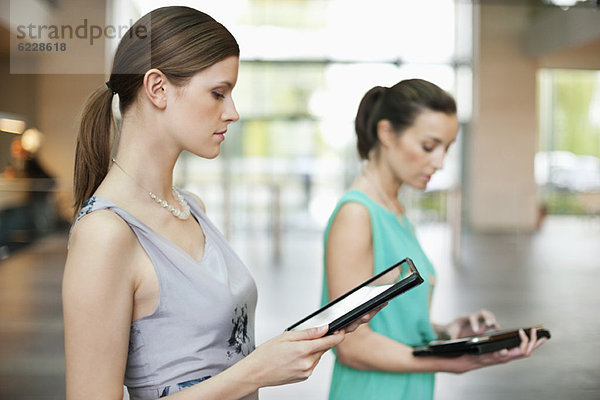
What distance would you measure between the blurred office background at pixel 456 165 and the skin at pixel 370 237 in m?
0.60

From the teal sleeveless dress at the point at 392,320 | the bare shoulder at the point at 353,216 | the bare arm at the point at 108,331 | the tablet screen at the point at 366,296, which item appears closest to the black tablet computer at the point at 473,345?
the teal sleeveless dress at the point at 392,320

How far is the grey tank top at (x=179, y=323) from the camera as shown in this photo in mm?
994

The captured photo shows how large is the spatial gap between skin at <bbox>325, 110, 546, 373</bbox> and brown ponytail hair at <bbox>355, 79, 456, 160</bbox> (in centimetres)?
2

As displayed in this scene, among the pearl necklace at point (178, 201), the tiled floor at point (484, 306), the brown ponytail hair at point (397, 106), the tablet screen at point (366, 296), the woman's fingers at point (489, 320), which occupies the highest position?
the brown ponytail hair at point (397, 106)

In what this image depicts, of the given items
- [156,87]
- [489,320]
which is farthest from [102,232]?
→ [489,320]

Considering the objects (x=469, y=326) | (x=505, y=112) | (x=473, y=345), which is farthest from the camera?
(x=505, y=112)

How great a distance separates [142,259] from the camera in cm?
97

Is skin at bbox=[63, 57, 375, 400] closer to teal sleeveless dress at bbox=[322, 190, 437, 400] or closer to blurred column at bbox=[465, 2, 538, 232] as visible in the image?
teal sleeveless dress at bbox=[322, 190, 437, 400]

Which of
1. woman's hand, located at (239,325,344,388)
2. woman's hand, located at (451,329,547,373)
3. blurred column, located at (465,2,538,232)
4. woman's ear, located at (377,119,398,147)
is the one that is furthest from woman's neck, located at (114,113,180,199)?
blurred column, located at (465,2,538,232)

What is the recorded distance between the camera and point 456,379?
317cm

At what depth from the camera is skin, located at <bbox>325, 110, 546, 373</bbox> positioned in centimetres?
146

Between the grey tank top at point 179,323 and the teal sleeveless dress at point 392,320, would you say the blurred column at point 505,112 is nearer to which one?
the teal sleeveless dress at point 392,320

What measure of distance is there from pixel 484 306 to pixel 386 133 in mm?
2618

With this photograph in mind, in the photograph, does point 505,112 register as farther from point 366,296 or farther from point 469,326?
point 366,296
